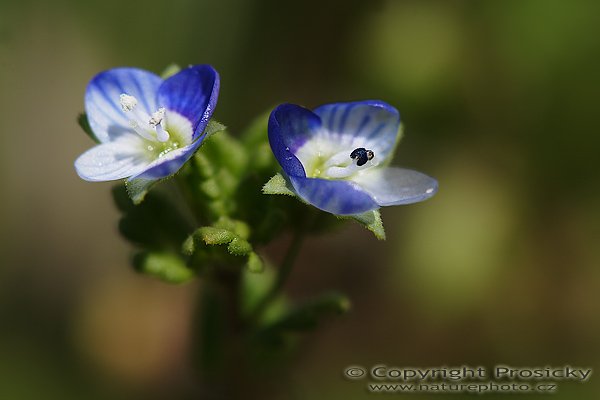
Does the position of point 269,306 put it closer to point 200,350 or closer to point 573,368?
point 200,350

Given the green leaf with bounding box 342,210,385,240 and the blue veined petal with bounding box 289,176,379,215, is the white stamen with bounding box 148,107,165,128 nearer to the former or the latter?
the blue veined petal with bounding box 289,176,379,215

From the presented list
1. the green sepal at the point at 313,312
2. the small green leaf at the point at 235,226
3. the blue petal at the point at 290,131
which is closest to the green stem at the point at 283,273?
the green sepal at the point at 313,312

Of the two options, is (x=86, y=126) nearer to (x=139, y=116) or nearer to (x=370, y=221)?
(x=139, y=116)

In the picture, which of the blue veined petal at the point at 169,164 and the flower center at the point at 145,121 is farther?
the flower center at the point at 145,121

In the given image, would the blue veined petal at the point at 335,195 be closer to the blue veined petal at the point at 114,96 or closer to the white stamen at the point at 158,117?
the white stamen at the point at 158,117

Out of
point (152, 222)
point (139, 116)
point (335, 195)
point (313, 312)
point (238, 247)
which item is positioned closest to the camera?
point (335, 195)

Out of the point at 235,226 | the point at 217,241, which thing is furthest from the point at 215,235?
Answer: the point at 235,226

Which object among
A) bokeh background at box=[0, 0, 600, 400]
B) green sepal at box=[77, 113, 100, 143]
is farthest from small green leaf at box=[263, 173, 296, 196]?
bokeh background at box=[0, 0, 600, 400]
